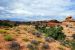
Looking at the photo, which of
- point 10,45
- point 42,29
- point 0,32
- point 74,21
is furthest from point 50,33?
point 74,21

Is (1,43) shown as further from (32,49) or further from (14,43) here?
(32,49)

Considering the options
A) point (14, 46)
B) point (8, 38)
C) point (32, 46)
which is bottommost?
point (32, 46)

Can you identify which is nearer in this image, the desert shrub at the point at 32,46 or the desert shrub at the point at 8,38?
the desert shrub at the point at 32,46

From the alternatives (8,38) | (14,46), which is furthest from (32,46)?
(8,38)

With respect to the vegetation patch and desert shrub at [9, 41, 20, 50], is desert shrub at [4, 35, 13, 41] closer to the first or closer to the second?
the vegetation patch

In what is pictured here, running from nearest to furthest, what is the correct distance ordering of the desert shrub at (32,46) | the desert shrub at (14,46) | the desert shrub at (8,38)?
the desert shrub at (14,46) < the desert shrub at (32,46) < the desert shrub at (8,38)

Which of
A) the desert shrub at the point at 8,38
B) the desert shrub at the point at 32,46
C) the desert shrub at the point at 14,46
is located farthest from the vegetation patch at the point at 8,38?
the desert shrub at the point at 32,46

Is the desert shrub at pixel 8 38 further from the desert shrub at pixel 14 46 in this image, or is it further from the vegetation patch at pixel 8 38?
the desert shrub at pixel 14 46

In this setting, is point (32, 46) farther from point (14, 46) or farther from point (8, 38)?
point (8, 38)

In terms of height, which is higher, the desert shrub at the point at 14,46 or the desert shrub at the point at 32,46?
the desert shrub at the point at 14,46

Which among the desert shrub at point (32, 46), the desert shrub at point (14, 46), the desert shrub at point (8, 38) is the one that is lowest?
the desert shrub at point (32, 46)

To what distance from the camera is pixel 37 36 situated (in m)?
34.8

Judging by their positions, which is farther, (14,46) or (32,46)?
(32,46)

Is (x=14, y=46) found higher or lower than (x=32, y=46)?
higher
